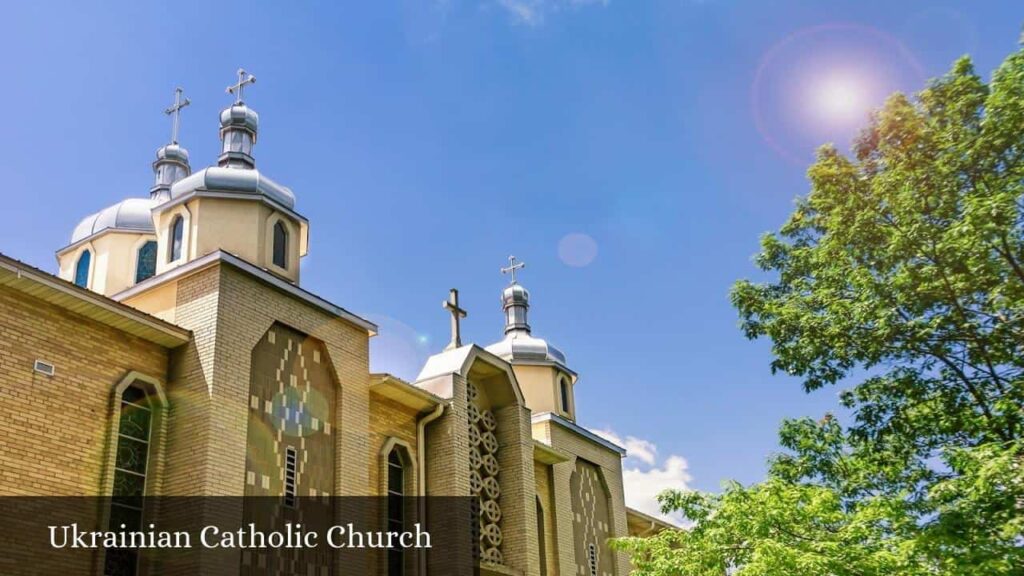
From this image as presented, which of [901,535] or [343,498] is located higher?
[343,498]

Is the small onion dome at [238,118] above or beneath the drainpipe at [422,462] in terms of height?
above

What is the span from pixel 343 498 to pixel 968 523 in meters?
8.01

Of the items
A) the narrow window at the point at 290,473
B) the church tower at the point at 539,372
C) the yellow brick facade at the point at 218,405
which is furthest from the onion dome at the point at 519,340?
the narrow window at the point at 290,473

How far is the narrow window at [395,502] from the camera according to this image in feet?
49.2

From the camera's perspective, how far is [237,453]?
39.5 feet

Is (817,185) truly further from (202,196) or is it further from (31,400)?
(31,400)

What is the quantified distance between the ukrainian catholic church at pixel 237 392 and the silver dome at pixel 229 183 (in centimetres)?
3

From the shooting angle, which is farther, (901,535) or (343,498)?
(343,498)

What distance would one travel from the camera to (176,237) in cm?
1504

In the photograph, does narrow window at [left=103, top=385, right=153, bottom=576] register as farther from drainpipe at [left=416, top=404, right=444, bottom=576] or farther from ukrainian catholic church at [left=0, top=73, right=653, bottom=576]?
drainpipe at [left=416, top=404, right=444, bottom=576]

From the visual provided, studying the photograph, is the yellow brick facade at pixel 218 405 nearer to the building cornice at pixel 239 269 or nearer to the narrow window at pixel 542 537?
the building cornice at pixel 239 269

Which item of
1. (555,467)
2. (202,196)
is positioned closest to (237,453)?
(202,196)

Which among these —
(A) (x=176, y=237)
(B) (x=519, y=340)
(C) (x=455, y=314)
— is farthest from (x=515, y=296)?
(A) (x=176, y=237)

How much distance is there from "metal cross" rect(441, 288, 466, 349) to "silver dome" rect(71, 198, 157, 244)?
5.54 meters
